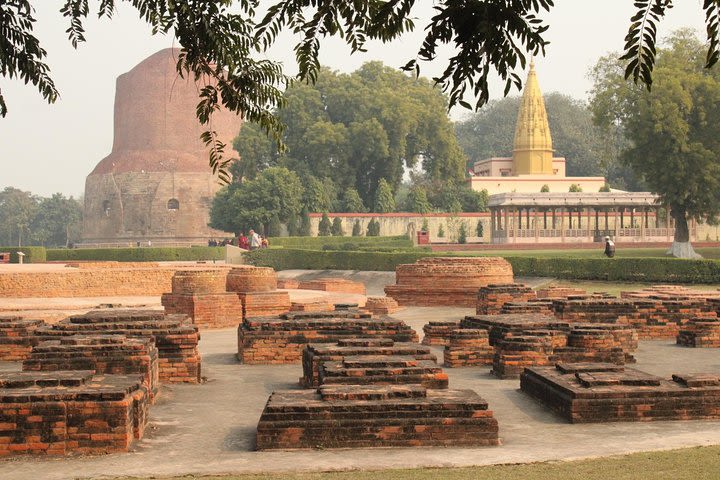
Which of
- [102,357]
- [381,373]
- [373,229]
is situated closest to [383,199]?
[373,229]

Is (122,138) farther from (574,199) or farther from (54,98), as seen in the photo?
(54,98)

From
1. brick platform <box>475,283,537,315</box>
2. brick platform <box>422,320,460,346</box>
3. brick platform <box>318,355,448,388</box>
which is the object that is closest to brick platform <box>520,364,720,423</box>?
brick platform <box>318,355,448,388</box>

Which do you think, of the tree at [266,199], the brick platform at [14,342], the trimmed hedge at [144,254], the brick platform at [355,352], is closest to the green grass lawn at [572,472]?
the brick platform at [355,352]

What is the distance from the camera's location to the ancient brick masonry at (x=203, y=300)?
14949mm

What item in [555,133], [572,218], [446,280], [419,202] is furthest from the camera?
[555,133]

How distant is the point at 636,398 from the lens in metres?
7.36

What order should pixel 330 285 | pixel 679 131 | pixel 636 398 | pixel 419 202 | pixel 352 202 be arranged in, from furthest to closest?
pixel 419 202, pixel 352 202, pixel 679 131, pixel 330 285, pixel 636 398

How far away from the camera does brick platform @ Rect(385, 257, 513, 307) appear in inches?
748

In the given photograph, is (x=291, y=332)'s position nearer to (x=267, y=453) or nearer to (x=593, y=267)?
(x=267, y=453)

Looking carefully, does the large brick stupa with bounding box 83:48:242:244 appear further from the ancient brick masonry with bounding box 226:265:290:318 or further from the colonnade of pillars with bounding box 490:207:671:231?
the ancient brick masonry with bounding box 226:265:290:318

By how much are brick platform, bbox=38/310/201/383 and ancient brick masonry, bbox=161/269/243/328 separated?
4.88m

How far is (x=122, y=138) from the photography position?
2506 inches

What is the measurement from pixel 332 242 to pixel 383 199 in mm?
8457

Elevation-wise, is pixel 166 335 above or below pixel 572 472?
above
